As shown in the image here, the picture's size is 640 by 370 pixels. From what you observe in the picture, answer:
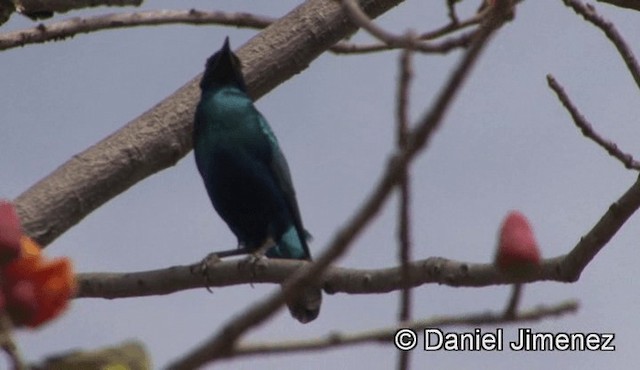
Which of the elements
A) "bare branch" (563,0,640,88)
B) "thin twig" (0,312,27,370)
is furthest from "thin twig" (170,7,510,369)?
"bare branch" (563,0,640,88)

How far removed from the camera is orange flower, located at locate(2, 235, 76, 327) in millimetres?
1312

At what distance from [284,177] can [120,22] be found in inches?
124

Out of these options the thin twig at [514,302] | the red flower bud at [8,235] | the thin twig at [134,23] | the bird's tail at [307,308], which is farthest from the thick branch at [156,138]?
the bird's tail at [307,308]

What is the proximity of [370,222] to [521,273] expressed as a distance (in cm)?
35

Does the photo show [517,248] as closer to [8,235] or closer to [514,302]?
[514,302]

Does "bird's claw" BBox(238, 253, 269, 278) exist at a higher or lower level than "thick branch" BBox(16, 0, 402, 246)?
lower

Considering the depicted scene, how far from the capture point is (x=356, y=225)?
109 centimetres

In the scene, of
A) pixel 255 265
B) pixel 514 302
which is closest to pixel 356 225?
pixel 514 302

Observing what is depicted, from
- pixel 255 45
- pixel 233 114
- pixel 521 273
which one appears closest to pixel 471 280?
pixel 255 45

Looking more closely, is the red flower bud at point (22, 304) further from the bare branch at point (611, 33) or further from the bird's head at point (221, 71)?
the bird's head at point (221, 71)

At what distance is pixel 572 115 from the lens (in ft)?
11.5

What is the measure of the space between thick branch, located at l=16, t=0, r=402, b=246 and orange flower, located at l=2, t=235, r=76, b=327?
1.54 m

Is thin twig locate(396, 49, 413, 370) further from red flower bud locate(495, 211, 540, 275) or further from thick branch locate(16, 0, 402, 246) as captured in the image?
thick branch locate(16, 0, 402, 246)

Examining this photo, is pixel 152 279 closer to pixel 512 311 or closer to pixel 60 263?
pixel 60 263
